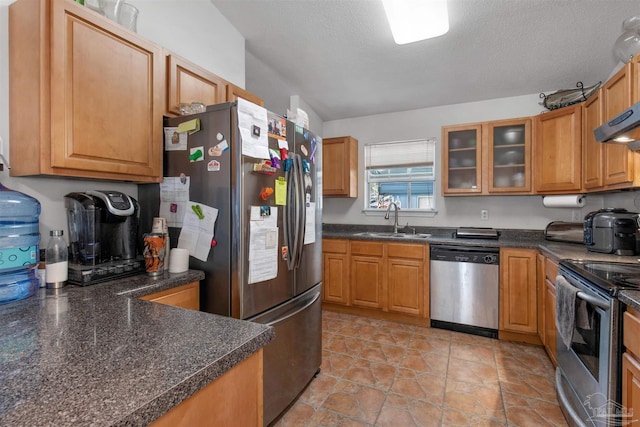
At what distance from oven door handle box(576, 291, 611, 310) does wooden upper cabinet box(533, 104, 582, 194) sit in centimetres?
161

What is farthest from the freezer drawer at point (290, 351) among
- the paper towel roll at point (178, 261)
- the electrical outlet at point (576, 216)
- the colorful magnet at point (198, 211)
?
the electrical outlet at point (576, 216)

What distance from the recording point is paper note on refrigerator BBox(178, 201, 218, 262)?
5.26 feet

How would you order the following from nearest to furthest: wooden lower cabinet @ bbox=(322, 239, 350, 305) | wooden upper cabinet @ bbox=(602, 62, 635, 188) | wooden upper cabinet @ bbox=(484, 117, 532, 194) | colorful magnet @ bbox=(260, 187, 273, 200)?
colorful magnet @ bbox=(260, 187, 273, 200) < wooden upper cabinet @ bbox=(602, 62, 635, 188) < wooden upper cabinet @ bbox=(484, 117, 532, 194) < wooden lower cabinet @ bbox=(322, 239, 350, 305)

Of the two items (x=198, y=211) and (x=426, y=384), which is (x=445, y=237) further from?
(x=198, y=211)

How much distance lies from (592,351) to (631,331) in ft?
1.08

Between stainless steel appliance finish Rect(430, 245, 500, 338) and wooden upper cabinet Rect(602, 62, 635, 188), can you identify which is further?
stainless steel appliance finish Rect(430, 245, 500, 338)

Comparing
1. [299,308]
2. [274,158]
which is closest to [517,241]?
[299,308]

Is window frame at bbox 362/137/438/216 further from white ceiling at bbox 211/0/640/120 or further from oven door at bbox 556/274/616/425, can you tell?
oven door at bbox 556/274/616/425

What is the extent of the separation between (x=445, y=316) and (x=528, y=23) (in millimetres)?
2583

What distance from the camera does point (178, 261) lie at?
1601mm

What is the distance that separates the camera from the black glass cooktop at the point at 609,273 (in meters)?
1.33

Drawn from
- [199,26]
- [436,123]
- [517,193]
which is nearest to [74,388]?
[199,26]

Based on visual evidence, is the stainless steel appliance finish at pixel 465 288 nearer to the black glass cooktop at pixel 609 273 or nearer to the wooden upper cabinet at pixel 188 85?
the black glass cooktop at pixel 609 273

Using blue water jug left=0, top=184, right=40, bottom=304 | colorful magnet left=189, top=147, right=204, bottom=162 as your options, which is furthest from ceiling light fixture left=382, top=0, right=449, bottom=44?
blue water jug left=0, top=184, right=40, bottom=304
